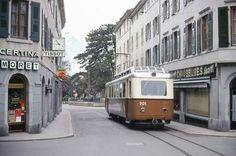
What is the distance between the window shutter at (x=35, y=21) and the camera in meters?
21.7

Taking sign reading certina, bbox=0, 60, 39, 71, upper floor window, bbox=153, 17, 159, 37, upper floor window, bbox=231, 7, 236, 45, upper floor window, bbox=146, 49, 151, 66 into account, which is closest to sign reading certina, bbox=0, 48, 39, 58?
sign reading certina, bbox=0, 60, 39, 71

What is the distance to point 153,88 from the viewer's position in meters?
24.2

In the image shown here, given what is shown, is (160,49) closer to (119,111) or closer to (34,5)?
(119,111)

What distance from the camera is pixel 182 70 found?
31062 millimetres

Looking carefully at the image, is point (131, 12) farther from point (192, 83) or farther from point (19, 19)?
point (19, 19)

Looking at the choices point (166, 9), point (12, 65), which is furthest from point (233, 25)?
point (166, 9)

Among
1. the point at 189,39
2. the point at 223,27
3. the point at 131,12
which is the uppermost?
the point at 131,12

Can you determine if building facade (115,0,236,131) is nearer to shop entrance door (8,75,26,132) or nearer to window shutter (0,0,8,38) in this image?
shop entrance door (8,75,26,132)

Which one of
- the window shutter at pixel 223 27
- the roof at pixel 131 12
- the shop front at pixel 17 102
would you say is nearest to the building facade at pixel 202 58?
the window shutter at pixel 223 27

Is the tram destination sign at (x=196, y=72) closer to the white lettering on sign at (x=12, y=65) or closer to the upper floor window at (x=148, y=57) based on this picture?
the white lettering on sign at (x=12, y=65)

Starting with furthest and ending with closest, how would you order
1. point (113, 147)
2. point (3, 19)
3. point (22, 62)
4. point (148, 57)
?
point (148, 57) < point (22, 62) < point (3, 19) < point (113, 147)

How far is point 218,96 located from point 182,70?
7383 mm

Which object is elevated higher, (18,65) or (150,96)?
(18,65)

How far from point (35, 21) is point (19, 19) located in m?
0.78
